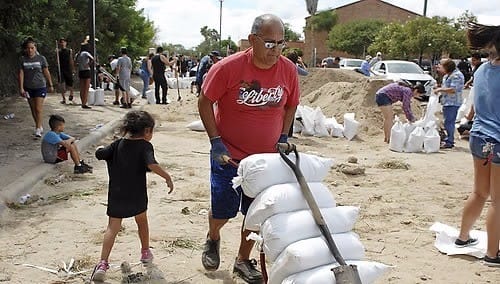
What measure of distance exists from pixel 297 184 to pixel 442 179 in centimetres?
556

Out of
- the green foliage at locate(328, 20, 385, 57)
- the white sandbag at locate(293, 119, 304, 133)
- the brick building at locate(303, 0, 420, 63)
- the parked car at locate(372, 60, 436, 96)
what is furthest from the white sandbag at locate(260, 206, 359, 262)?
the brick building at locate(303, 0, 420, 63)

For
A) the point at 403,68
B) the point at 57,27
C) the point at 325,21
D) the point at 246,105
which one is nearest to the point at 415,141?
the point at 246,105

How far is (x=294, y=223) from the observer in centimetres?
311

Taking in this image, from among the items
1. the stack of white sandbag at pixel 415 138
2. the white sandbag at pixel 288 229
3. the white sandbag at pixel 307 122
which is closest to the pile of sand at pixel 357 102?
the white sandbag at pixel 307 122

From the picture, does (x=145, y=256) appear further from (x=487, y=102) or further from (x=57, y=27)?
(x=57, y=27)

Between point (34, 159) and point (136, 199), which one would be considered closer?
point (136, 199)

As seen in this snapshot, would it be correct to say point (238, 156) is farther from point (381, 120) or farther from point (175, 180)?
point (381, 120)

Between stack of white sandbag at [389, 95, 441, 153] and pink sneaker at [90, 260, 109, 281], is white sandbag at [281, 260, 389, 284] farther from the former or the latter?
stack of white sandbag at [389, 95, 441, 153]

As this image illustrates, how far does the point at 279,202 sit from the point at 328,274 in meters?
A: 0.48

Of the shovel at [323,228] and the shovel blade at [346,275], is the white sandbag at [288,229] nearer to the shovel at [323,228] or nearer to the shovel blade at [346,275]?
the shovel at [323,228]

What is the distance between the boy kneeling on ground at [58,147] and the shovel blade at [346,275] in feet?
18.4

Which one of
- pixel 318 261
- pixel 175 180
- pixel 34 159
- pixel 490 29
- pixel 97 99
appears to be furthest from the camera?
pixel 97 99

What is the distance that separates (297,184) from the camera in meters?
3.34

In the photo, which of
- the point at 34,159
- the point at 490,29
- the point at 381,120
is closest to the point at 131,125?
the point at 490,29
